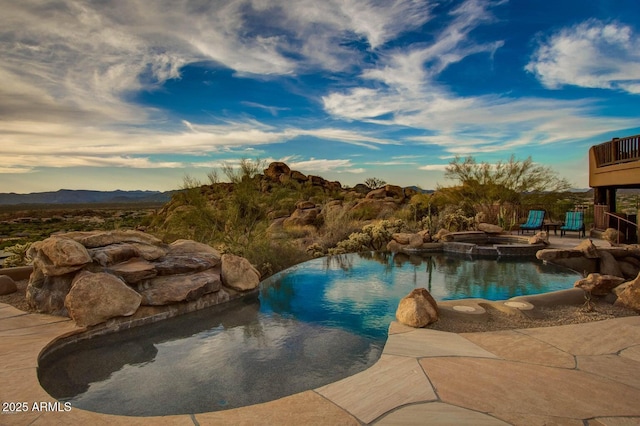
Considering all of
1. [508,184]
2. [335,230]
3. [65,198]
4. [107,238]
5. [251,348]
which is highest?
[65,198]

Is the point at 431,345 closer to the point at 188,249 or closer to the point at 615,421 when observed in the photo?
the point at 615,421

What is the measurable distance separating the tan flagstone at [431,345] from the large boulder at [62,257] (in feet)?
14.6

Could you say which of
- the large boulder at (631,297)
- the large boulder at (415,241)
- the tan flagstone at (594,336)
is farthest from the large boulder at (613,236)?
the tan flagstone at (594,336)

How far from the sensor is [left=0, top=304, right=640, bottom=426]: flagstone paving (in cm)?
254

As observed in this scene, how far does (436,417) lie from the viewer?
2.50m

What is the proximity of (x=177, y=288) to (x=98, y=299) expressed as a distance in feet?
3.78

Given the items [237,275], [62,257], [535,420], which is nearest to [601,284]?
[535,420]

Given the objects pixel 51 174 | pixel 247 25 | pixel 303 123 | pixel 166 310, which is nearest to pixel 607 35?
pixel 247 25

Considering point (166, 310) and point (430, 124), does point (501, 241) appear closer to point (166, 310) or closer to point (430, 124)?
point (430, 124)

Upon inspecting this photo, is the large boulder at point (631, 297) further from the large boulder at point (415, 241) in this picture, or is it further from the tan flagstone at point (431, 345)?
the large boulder at point (415, 241)

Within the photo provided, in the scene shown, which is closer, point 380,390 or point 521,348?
point 380,390

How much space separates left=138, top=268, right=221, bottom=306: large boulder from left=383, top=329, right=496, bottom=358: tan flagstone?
132 inches

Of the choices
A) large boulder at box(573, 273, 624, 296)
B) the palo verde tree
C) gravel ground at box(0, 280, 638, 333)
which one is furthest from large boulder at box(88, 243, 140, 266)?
the palo verde tree

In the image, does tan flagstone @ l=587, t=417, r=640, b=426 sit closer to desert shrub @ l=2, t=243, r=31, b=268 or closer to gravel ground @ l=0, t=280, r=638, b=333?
gravel ground @ l=0, t=280, r=638, b=333
